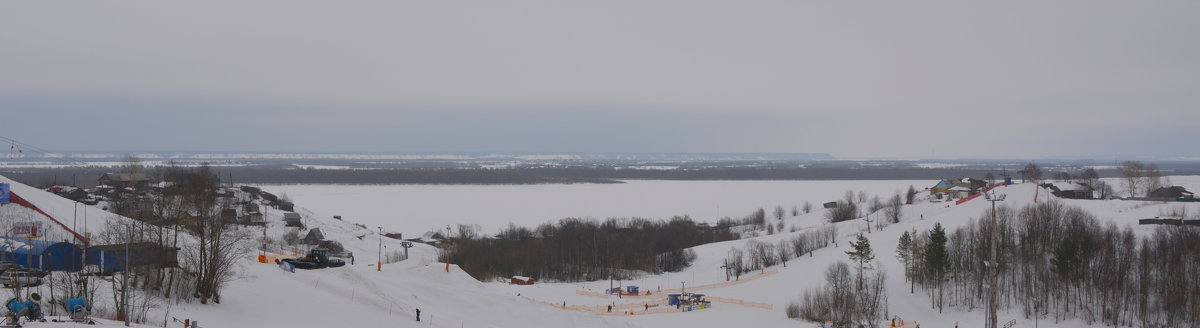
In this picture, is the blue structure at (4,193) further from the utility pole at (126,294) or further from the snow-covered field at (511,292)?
the utility pole at (126,294)

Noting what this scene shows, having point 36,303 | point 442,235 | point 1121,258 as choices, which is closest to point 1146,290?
point 1121,258

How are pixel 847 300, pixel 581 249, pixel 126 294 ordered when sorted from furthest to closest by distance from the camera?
pixel 581 249 < pixel 847 300 < pixel 126 294

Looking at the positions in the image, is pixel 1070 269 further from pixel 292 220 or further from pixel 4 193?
pixel 292 220

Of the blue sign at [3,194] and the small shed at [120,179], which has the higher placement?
the blue sign at [3,194]

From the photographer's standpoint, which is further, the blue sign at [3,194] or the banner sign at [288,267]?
the banner sign at [288,267]

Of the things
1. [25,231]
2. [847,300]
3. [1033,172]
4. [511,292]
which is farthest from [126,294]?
[1033,172]

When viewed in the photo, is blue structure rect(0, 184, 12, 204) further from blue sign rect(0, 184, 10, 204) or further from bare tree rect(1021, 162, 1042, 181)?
bare tree rect(1021, 162, 1042, 181)

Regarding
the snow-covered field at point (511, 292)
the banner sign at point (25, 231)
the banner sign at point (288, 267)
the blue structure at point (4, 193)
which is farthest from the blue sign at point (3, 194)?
the banner sign at point (288, 267)
